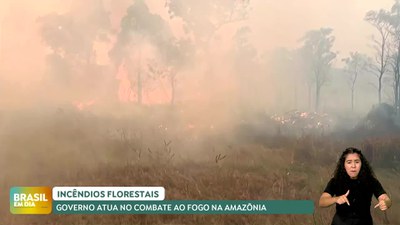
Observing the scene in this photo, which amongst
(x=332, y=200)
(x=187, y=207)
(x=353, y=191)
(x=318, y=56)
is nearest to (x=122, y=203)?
(x=187, y=207)

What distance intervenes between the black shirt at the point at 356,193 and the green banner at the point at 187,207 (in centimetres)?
152

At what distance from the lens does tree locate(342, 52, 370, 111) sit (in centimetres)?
450

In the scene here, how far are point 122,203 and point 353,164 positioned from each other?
2505 millimetres

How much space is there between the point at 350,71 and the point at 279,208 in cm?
190

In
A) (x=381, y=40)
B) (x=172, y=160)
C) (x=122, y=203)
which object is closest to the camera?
(x=122, y=203)

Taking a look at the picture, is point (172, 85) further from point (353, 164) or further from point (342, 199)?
point (342, 199)

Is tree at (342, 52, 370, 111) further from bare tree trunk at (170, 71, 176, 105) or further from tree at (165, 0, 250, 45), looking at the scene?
bare tree trunk at (170, 71, 176, 105)

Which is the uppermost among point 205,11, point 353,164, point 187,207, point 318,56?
point 205,11

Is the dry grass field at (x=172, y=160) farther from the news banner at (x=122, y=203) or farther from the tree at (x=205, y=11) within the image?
the tree at (x=205, y=11)

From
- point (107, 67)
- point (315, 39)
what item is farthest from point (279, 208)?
point (107, 67)

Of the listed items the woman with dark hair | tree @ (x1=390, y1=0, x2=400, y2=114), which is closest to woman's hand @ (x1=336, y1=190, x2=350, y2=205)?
the woman with dark hair

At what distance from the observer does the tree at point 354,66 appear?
177 inches

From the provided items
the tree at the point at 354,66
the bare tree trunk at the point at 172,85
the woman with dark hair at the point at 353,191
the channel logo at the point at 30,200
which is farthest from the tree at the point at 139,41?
the woman with dark hair at the point at 353,191

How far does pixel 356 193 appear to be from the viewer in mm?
2602
